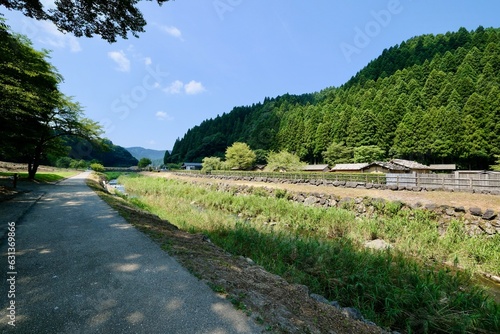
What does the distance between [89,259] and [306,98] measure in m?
123

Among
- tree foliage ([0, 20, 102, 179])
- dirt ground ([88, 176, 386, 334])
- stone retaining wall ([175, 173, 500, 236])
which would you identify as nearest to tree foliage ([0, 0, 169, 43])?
tree foliage ([0, 20, 102, 179])

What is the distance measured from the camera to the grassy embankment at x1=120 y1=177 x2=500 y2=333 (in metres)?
4.30

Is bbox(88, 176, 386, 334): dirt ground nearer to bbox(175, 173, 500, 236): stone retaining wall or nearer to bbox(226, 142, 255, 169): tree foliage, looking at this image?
bbox(175, 173, 500, 236): stone retaining wall

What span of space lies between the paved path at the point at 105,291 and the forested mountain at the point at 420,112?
5204 cm

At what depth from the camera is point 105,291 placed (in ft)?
10.6

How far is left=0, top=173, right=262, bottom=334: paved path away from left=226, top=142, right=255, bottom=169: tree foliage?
57479 millimetres

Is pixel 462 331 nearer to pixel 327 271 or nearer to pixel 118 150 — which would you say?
pixel 327 271

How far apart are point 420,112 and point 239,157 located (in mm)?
43389

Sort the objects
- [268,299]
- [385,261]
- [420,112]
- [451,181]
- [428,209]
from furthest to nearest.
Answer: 1. [420,112]
2. [451,181]
3. [428,209]
4. [385,261]
5. [268,299]

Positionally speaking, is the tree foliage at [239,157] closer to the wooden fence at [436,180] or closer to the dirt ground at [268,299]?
the wooden fence at [436,180]

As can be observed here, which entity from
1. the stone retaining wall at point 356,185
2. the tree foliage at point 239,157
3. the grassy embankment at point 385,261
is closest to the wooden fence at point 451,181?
the stone retaining wall at point 356,185

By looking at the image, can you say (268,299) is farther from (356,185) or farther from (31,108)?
(31,108)

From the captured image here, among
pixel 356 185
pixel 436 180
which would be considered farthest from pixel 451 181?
pixel 356 185

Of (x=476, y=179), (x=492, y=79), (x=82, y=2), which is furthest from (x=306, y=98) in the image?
(x=82, y=2)
